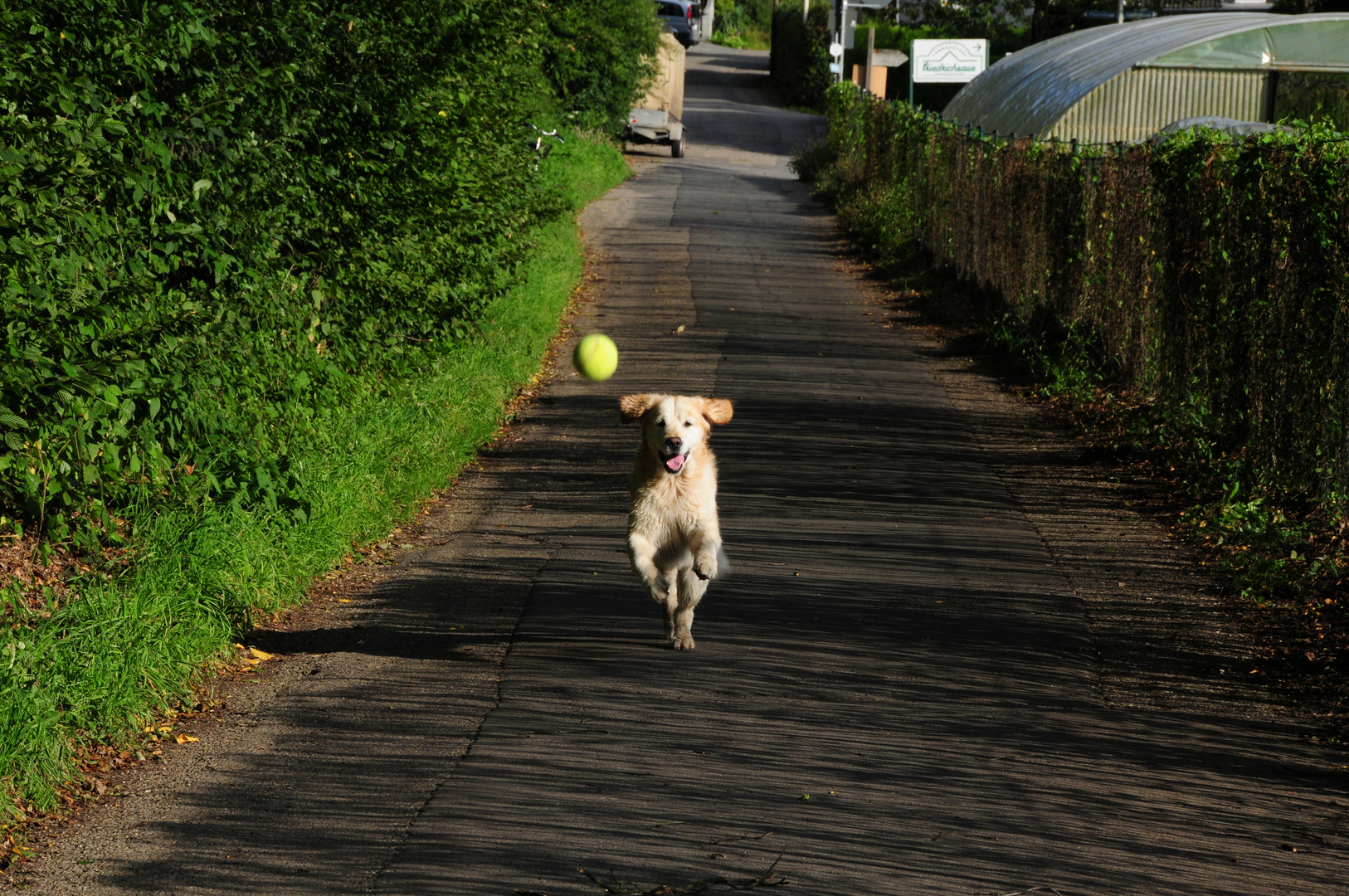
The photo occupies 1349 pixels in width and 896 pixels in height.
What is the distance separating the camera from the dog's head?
6.90m

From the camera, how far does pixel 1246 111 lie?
81.6ft

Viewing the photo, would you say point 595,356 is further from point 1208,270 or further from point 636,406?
point 1208,270

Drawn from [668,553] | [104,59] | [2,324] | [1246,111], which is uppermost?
[1246,111]

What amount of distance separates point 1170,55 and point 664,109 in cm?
A: 2209

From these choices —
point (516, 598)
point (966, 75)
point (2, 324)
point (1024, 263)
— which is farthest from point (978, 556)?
point (966, 75)

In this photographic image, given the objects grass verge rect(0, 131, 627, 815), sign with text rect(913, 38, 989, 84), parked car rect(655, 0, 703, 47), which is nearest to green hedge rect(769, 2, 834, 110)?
parked car rect(655, 0, 703, 47)

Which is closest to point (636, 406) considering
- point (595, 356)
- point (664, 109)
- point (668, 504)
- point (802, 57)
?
point (668, 504)

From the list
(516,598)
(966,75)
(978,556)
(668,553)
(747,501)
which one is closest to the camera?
(668,553)

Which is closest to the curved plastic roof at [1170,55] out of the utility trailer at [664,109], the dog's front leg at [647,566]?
the utility trailer at [664,109]

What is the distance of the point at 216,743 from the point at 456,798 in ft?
4.34

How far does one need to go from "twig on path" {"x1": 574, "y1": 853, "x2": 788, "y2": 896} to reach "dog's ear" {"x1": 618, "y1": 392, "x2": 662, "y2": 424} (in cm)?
320

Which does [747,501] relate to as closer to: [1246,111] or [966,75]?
[1246,111]

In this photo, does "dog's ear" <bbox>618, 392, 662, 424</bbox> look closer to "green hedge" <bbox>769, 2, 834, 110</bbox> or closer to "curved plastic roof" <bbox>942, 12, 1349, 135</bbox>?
"curved plastic roof" <bbox>942, 12, 1349, 135</bbox>

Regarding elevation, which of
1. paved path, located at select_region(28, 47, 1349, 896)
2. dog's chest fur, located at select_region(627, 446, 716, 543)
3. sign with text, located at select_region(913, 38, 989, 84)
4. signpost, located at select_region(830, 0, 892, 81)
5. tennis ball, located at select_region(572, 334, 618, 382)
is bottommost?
paved path, located at select_region(28, 47, 1349, 896)
